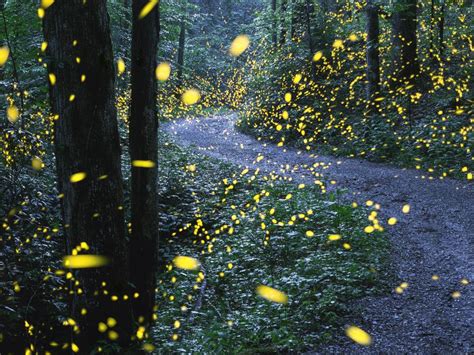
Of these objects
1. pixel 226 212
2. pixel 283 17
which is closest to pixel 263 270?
pixel 226 212

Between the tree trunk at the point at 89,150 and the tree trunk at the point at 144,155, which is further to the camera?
the tree trunk at the point at 144,155

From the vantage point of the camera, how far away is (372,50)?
549 inches

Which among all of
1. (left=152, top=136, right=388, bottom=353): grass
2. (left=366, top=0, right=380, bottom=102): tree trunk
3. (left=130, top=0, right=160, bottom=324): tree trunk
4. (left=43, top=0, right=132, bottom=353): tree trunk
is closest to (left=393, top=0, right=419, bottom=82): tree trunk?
(left=366, top=0, right=380, bottom=102): tree trunk

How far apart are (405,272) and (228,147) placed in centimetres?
1116

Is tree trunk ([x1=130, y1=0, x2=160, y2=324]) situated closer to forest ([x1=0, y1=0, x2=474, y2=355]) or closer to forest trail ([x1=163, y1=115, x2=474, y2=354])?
forest ([x1=0, y1=0, x2=474, y2=355])

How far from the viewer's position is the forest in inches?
180

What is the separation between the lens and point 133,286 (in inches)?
202

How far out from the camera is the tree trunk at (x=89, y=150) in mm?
4348

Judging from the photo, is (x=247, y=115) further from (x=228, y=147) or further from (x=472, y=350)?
(x=472, y=350)

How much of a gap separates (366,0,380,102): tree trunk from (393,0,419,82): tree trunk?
Answer: 73 cm

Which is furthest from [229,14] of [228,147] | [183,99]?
[228,147]

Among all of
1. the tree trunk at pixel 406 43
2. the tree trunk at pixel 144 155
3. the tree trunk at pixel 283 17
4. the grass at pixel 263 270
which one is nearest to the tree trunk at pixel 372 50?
the tree trunk at pixel 406 43

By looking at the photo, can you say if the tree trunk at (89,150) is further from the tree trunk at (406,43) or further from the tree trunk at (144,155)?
the tree trunk at (406,43)

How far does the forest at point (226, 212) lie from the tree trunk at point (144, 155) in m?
0.02
